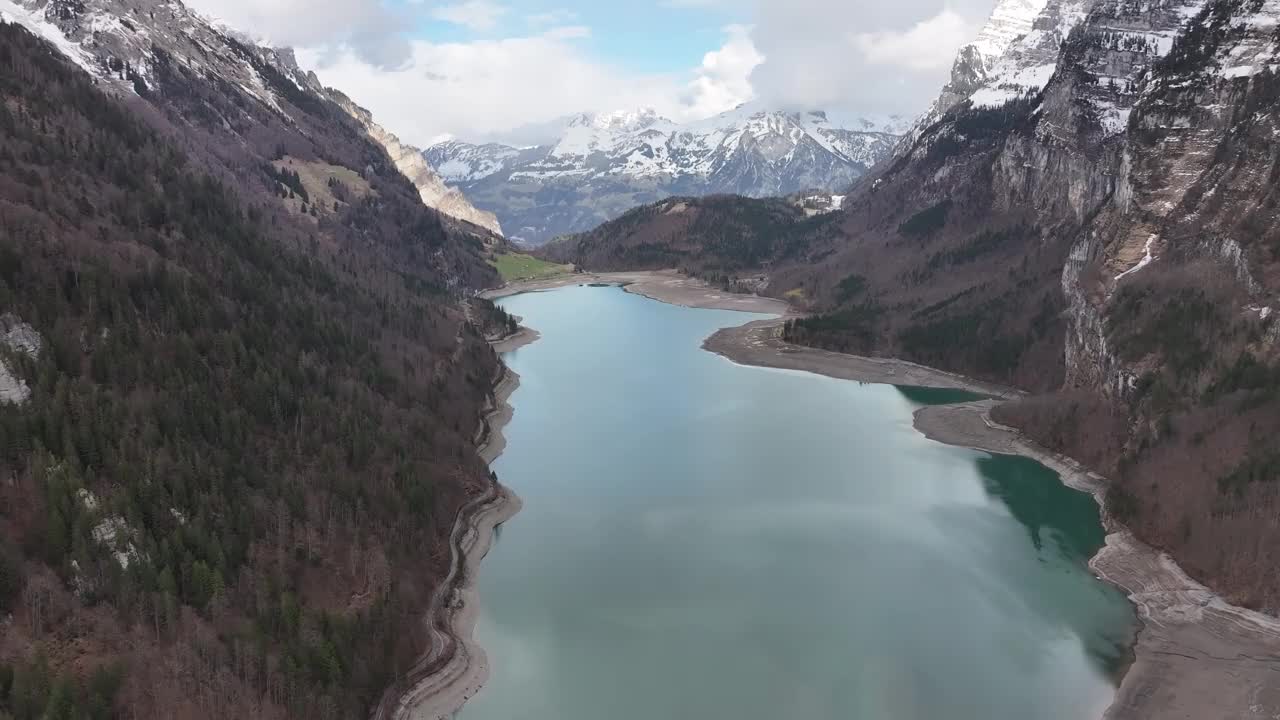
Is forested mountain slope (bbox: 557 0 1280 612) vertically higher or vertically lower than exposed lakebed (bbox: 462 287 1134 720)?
higher

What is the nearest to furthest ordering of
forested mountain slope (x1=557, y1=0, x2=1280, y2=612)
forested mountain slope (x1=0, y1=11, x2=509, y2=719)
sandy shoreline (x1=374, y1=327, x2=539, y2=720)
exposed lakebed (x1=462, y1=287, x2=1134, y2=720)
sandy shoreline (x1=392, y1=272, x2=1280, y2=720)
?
forested mountain slope (x1=0, y1=11, x2=509, y2=719)
sandy shoreline (x1=392, y1=272, x2=1280, y2=720)
sandy shoreline (x1=374, y1=327, x2=539, y2=720)
exposed lakebed (x1=462, y1=287, x2=1134, y2=720)
forested mountain slope (x1=557, y1=0, x2=1280, y2=612)

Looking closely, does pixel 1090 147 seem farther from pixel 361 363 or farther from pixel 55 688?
pixel 55 688

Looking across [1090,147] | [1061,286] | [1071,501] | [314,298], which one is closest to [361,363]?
[314,298]

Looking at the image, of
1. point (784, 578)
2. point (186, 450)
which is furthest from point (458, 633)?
point (784, 578)

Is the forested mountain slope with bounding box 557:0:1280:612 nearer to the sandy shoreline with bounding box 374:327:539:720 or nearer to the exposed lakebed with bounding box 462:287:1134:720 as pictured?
the exposed lakebed with bounding box 462:287:1134:720

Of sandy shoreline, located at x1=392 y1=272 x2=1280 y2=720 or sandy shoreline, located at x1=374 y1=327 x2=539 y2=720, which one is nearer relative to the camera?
sandy shoreline, located at x1=392 y1=272 x2=1280 y2=720

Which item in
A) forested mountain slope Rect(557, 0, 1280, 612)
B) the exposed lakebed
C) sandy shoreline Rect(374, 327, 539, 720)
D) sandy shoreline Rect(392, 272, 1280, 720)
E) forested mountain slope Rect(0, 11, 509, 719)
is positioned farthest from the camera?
forested mountain slope Rect(557, 0, 1280, 612)

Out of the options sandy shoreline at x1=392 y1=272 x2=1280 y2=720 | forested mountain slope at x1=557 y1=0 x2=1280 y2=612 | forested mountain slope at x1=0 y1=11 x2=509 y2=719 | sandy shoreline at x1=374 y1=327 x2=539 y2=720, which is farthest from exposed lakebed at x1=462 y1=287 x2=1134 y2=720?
forested mountain slope at x1=0 y1=11 x2=509 y2=719
